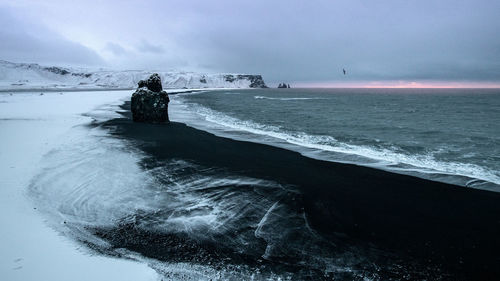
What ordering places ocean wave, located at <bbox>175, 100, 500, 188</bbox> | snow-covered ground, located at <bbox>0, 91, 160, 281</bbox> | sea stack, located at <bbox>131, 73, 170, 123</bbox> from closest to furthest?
snow-covered ground, located at <bbox>0, 91, 160, 281</bbox> < ocean wave, located at <bbox>175, 100, 500, 188</bbox> < sea stack, located at <bbox>131, 73, 170, 123</bbox>

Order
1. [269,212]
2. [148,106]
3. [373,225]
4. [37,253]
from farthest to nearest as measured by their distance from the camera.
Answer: [148,106] < [269,212] < [373,225] < [37,253]

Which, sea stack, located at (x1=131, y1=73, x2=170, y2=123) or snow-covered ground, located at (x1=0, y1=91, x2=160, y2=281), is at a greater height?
sea stack, located at (x1=131, y1=73, x2=170, y2=123)

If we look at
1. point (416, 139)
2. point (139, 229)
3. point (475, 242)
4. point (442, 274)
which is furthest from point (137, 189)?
point (416, 139)

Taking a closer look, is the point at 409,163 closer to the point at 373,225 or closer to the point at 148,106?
the point at 373,225

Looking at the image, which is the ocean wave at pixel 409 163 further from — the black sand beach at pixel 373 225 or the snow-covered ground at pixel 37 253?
the snow-covered ground at pixel 37 253

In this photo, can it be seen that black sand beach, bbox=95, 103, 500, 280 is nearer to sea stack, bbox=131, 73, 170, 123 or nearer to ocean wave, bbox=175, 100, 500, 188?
ocean wave, bbox=175, 100, 500, 188

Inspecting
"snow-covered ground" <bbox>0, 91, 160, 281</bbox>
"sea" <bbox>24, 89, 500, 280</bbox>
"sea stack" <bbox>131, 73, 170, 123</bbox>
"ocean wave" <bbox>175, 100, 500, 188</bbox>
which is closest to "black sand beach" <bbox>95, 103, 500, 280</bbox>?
"sea" <bbox>24, 89, 500, 280</bbox>

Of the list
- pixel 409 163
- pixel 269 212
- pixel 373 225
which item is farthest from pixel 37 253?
pixel 409 163

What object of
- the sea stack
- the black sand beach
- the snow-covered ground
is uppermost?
the sea stack

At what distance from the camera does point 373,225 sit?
5.89 meters

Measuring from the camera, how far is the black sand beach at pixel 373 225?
453 cm

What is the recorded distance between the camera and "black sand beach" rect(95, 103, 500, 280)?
4.53m

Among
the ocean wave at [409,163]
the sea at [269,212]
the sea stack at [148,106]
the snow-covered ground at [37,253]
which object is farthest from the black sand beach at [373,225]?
the sea stack at [148,106]

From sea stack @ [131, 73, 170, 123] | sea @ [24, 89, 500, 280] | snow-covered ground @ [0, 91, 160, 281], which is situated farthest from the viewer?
sea stack @ [131, 73, 170, 123]
